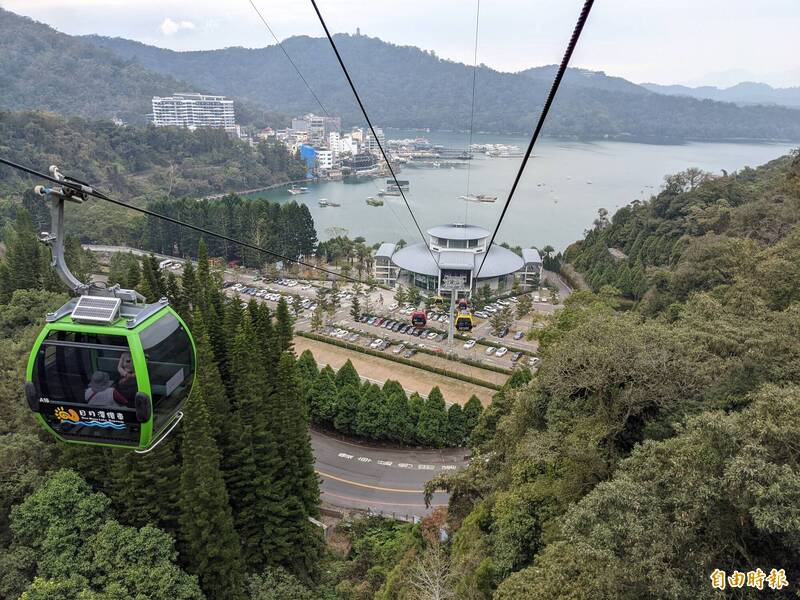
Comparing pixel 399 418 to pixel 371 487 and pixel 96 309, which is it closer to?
pixel 371 487

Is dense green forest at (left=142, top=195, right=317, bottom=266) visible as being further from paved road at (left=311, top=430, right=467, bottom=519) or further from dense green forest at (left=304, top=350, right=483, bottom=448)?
paved road at (left=311, top=430, right=467, bottom=519)

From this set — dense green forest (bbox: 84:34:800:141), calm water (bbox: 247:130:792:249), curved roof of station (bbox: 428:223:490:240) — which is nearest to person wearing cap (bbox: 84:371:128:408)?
curved roof of station (bbox: 428:223:490:240)

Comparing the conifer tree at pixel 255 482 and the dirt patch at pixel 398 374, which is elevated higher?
the conifer tree at pixel 255 482

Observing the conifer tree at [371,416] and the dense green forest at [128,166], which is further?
the dense green forest at [128,166]

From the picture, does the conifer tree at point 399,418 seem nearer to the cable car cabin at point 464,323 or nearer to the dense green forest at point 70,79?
the cable car cabin at point 464,323

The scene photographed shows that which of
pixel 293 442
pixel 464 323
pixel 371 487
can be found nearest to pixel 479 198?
pixel 464 323

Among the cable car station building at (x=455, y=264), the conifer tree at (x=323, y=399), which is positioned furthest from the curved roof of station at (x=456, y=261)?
the conifer tree at (x=323, y=399)

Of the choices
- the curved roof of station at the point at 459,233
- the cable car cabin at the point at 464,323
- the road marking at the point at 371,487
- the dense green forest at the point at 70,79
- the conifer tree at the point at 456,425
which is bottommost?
the road marking at the point at 371,487
